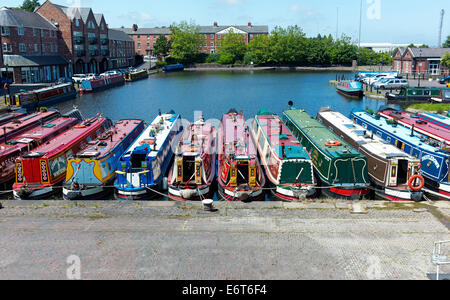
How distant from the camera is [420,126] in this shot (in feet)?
97.6

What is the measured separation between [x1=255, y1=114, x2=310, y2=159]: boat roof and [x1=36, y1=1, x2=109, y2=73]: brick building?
71.8m

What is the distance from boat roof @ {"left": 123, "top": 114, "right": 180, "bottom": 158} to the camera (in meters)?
24.1

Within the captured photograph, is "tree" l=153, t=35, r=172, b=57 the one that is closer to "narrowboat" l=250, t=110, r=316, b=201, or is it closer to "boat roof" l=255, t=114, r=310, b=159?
"boat roof" l=255, t=114, r=310, b=159

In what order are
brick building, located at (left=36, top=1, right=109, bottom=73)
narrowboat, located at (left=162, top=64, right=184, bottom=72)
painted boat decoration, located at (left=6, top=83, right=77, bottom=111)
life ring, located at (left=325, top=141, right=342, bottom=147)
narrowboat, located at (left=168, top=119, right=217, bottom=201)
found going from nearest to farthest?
narrowboat, located at (left=168, top=119, right=217, bottom=201) < life ring, located at (left=325, top=141, right=342, bottom=147) < painted boat decoration, located at (left=6, top=83, right=77, bottom=111) < brick building, located at (left=36, top=1, right=109, bottom=73) < narrowboat, located at (left=162, top=64, right=184, bottom=72)

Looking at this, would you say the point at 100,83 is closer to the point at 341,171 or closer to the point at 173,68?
the point at 173,68

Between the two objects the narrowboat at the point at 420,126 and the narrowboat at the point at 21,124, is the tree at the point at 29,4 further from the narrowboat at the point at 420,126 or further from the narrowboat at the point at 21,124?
the narrowboat at the point at 420,126

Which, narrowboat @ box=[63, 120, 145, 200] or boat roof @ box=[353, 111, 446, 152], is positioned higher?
boat roof @ box=[353, 111, 446, 152]

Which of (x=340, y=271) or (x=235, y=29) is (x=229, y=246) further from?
(x=235, y=29)

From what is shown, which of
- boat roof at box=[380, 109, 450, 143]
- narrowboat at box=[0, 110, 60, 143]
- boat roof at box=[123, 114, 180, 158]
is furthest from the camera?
narrowboat at box=[0, 110, 60, 143]

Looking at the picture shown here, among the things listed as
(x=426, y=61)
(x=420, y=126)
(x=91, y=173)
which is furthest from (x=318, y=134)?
(x=426, y=61)

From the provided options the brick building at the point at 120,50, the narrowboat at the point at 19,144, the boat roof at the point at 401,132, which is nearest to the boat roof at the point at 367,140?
the boat roof at the point at 401,132

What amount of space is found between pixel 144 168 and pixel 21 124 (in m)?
15.0

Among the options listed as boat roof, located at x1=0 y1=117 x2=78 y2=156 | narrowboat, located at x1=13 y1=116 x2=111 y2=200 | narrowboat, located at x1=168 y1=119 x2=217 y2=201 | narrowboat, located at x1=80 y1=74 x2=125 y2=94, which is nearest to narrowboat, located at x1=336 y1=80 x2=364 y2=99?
narrowboat, located at x1=80 y1=74 x2=125 y2=94

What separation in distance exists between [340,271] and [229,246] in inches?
158
